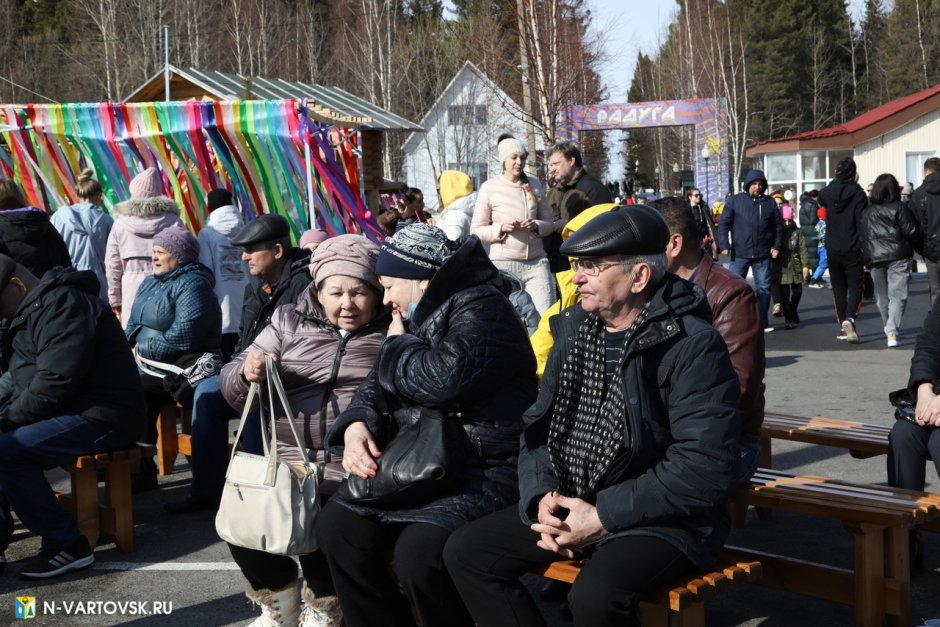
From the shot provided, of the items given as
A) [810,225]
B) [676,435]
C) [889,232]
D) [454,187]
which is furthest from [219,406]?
[810,225]

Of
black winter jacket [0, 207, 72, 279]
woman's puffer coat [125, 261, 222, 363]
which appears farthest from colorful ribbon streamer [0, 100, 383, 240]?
woman's puffer coat [125, 261, 222, 363]

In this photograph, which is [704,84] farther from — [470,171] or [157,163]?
[157,163]

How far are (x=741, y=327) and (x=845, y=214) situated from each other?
8.46 meters

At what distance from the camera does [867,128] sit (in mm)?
29859

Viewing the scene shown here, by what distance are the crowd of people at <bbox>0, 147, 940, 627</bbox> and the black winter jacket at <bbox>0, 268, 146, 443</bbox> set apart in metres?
0.01

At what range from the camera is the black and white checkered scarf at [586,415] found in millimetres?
3209

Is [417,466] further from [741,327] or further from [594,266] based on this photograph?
[741,327]

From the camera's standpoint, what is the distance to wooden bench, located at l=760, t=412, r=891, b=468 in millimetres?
4832

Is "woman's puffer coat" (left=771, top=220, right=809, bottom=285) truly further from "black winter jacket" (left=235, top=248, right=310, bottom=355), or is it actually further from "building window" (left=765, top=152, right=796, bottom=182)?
"building window" (left=765, top=152, right=796, bottom=182)

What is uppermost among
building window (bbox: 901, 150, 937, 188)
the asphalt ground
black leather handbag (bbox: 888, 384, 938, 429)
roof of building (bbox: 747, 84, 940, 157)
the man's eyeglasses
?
roof of building (bbox: 747, 84, 940, 157)

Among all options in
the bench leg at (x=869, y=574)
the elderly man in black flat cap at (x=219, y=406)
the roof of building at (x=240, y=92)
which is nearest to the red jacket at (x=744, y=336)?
the bench leg at (x=869, y=574)

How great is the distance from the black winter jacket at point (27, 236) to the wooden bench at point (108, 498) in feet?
9.38

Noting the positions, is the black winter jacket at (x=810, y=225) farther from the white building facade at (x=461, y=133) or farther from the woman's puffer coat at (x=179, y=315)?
the white building facade at (x=461, y=133)

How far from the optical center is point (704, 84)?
56.6m
